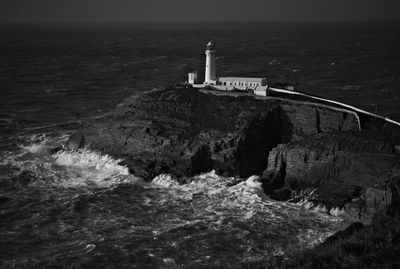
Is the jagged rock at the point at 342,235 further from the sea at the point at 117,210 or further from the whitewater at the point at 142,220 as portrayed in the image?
the whitewater at the point at 142,220

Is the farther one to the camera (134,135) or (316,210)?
(134,135)

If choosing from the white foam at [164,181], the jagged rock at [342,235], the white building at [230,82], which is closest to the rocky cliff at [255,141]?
the white foam at [164,181]

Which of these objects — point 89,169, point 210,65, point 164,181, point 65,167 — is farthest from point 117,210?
point 210,65

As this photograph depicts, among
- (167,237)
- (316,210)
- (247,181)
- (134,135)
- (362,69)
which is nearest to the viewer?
(167,237)

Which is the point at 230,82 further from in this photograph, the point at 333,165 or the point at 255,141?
the point at 333,165

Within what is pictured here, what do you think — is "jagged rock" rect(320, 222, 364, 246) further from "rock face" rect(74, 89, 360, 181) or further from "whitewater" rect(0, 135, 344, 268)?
"rock face" rect(74, 89, 360, 181)

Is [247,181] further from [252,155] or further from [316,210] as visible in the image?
[316,210]

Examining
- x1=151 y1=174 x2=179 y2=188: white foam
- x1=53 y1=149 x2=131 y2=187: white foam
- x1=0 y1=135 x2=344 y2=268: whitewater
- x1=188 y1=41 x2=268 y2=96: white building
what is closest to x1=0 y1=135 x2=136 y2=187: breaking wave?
x1=53 y1=149 x2=131 y2=187: white foam

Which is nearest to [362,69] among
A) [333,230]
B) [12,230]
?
[333,230]
